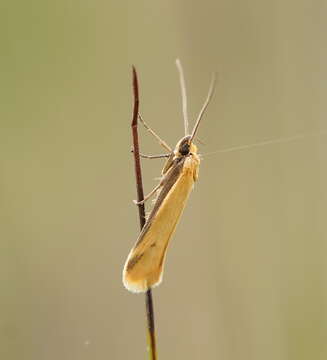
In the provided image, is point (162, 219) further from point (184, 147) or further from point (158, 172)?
point (158, 172)

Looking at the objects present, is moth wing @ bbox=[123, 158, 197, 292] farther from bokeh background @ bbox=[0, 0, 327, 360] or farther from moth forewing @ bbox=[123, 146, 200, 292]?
bokeh background @ bbox=[0, 0, 327, 360]

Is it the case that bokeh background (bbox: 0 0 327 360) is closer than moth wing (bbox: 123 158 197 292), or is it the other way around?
moth wing (bbox: 123 158 197 292)

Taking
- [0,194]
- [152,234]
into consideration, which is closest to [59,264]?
[0,194]

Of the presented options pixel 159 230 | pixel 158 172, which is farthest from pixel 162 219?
pixel 158 172

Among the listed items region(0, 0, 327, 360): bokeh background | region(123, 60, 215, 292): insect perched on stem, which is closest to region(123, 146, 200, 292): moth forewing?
region(123, 60, 215, 292): insect perched on stem

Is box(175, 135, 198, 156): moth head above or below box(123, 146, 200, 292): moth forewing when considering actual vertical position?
above

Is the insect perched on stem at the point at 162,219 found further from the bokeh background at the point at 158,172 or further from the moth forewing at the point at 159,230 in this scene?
the bokeh background at the point at 158,172

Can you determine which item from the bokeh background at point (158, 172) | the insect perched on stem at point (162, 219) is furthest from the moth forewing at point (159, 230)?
the bokeh background at point (158, 172)
